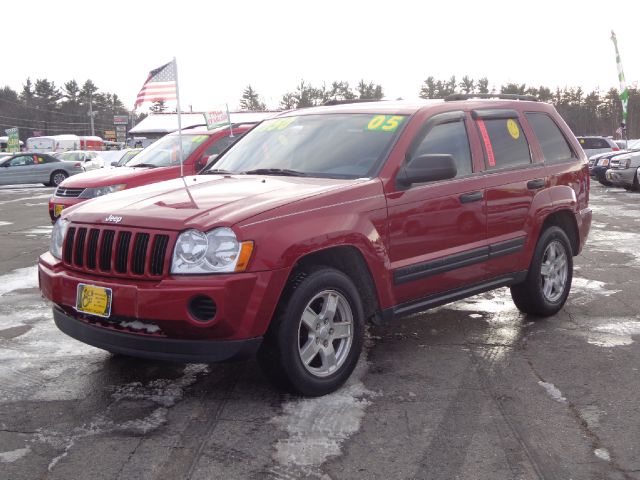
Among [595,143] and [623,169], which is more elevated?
[595,143]

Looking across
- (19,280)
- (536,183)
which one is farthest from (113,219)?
(19,280)

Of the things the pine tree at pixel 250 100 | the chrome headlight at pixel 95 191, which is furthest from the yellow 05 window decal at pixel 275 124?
the pine tree at pixel 250 100

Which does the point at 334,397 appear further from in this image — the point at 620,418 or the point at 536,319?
the point at 536,319

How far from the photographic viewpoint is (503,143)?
5.82m

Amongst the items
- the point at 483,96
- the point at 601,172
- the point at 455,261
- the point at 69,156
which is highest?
the point at 483,96

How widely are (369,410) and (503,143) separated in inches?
102

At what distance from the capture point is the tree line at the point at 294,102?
85.3m

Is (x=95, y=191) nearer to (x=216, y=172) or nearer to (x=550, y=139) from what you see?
(x=216, y=172)

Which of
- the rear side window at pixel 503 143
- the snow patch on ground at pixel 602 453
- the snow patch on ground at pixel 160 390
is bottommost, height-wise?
the snow patch on ground at pixel 602 453

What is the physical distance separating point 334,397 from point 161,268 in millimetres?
1213

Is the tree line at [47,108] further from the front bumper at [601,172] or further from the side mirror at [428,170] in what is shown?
the side mirror at [428,170]

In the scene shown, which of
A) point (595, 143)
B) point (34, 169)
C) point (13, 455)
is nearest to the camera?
point (13, 455)

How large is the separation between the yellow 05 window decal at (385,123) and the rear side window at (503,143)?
79cm

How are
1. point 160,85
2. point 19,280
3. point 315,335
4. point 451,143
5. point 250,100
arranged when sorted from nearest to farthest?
point 315,335 < point 451,143 < point 19,280 < point 160,85 < point 250,100
